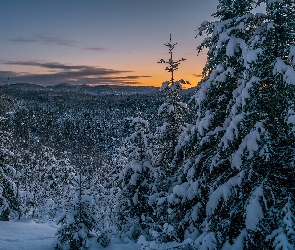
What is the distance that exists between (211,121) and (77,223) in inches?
256

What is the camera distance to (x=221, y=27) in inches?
377

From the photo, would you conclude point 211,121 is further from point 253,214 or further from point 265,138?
point 253,214

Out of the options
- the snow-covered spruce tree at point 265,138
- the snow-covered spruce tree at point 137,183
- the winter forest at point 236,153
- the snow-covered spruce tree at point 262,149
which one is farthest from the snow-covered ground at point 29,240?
the snow-covered spruce tree at point 265,138

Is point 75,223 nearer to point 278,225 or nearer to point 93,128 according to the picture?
point 278,225

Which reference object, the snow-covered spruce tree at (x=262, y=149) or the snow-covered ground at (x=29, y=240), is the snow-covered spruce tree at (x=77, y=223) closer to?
the snow-covered ground at (x=29, y=240)

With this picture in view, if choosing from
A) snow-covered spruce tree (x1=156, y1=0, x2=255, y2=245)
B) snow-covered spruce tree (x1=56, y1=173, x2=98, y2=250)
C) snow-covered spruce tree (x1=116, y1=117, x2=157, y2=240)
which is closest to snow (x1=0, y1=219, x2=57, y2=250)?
snow-covered spruce tree (x1=56, y1=173, x2=98, y2=250)

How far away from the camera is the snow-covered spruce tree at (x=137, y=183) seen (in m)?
15.0

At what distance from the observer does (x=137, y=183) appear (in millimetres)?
15586

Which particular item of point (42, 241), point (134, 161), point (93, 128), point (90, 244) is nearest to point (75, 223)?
point (90, 244)

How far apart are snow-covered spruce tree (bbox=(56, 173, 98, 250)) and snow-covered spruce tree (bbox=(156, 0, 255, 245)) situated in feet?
10.8

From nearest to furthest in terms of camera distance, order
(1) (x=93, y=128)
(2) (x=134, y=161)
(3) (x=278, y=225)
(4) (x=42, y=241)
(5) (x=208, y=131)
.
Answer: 1. (3) (x=278, y=225)
2. (5) (x=208, y=131)
3. (4) (x=42, y=241)
4. (2) (x=134, y=161)
5. (1) (x=93, y=128)

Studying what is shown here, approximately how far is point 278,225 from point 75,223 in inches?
295

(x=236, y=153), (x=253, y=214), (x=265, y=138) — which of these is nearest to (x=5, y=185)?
(x=236, y=153)

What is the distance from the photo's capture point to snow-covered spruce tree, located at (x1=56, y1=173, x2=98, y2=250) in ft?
37.0
